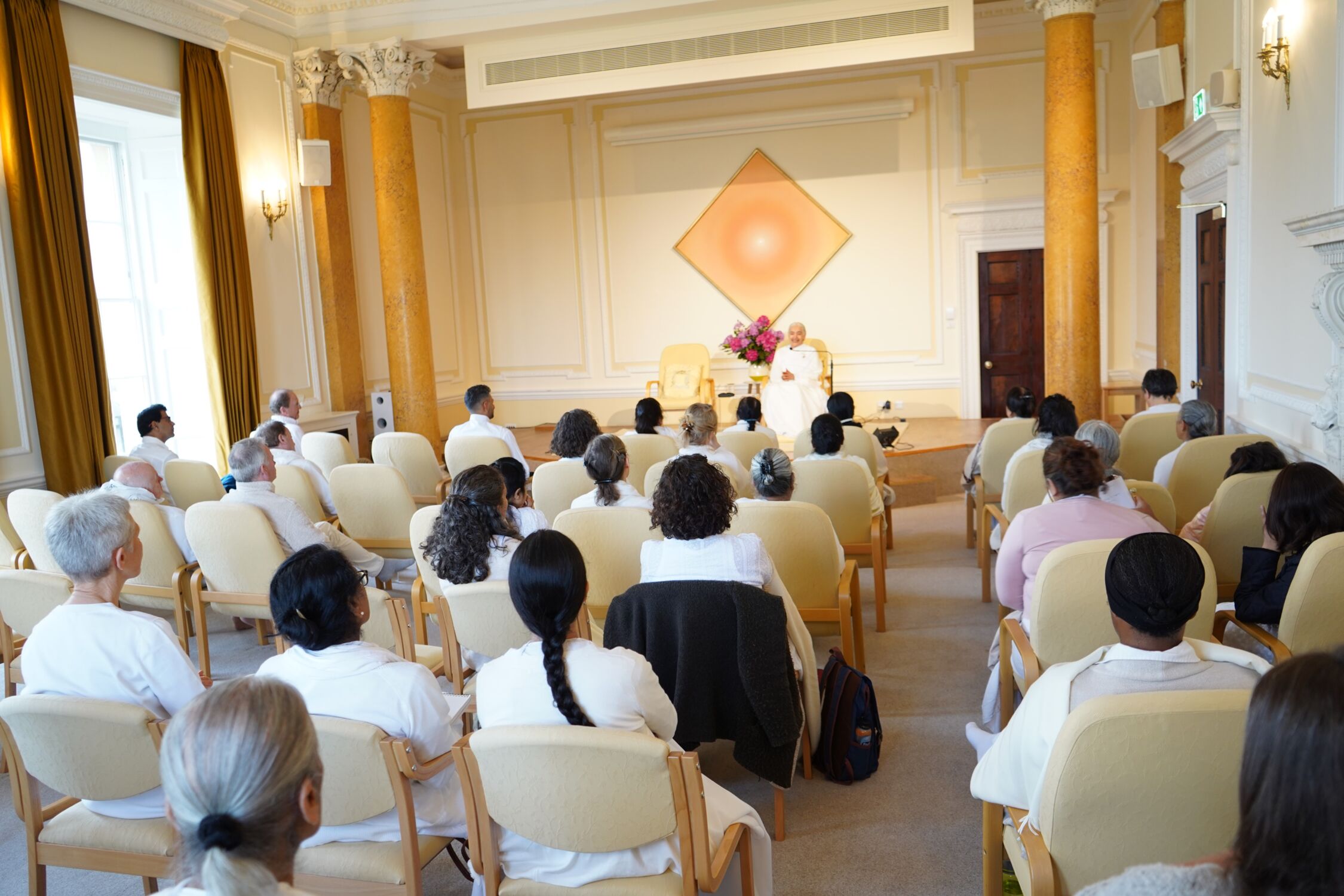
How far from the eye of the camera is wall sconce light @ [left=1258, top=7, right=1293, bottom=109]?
15.6 ft

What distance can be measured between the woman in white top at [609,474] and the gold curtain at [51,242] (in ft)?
13.9

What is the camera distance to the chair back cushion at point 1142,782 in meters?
1.69

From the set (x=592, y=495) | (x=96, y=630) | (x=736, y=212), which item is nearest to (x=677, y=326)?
(x=736, y=212)

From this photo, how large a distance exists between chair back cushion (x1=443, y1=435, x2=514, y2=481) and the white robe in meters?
3.64

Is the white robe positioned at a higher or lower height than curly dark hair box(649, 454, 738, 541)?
lower

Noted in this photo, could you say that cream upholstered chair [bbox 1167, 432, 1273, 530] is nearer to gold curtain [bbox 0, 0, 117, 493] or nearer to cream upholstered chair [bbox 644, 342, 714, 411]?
cream upholstered chair [bbox 644, 342, 714, 411]

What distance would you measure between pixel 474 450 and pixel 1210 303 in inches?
196

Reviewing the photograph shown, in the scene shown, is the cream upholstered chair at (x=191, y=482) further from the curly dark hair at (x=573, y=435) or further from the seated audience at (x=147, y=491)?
the curly dark hair at (x=573, y=435)

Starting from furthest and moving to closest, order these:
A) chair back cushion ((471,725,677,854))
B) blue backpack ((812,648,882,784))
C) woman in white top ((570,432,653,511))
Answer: woman in white top ((570,432,653,511)), blue backpack ((812,648,882,784)), chair back cushion ((471,725,677,854))

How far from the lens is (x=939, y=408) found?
10.7m

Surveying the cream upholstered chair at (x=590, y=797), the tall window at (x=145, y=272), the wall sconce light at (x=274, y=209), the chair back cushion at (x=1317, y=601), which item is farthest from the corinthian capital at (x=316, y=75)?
the chair back cushion at (x=1317, y=601)

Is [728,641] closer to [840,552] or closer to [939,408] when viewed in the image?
[840,552]

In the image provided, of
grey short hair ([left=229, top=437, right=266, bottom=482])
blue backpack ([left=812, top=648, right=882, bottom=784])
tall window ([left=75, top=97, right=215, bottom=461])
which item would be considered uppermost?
tall window ([left=75, top=97, right=215, bottom=461])

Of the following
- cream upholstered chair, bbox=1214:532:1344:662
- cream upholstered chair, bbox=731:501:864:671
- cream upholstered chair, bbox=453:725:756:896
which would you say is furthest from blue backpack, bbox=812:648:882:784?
cream upholstered chair, bbox=453:725:756:896
